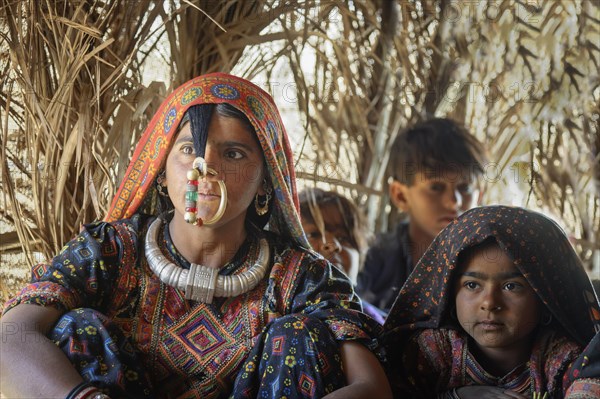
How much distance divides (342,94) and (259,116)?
1.39 m

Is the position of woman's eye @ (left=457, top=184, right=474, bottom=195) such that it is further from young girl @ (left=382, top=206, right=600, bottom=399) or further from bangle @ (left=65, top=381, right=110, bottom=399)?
bangle @ (left=65, top=381, right=110, bottom=399)

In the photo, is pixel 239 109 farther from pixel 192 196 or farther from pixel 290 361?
pixel 290 361

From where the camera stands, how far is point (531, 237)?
1992 mm

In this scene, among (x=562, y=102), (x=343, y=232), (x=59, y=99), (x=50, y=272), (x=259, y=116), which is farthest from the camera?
(x=562, y=102)

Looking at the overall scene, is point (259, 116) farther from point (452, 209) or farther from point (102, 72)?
point (452, 209)

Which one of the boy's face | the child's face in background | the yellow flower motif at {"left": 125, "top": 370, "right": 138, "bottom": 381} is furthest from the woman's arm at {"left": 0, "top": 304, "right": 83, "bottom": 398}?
the boy's face

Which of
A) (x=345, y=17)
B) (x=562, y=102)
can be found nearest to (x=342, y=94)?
(x=345, y=17)

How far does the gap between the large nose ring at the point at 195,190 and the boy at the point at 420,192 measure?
4.59 ft

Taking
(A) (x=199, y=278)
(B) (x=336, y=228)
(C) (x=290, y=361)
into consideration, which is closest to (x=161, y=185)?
(A) (x=199, y=278)

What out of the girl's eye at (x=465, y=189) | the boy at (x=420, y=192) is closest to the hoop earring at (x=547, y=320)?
the boy at (x=420, y=192)

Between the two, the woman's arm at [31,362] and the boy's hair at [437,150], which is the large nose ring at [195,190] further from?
the boy's hair at [437,150]

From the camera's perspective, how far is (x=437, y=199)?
3.31m

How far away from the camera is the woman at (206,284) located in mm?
1765

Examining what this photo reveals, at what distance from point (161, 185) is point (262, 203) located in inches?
9.0
